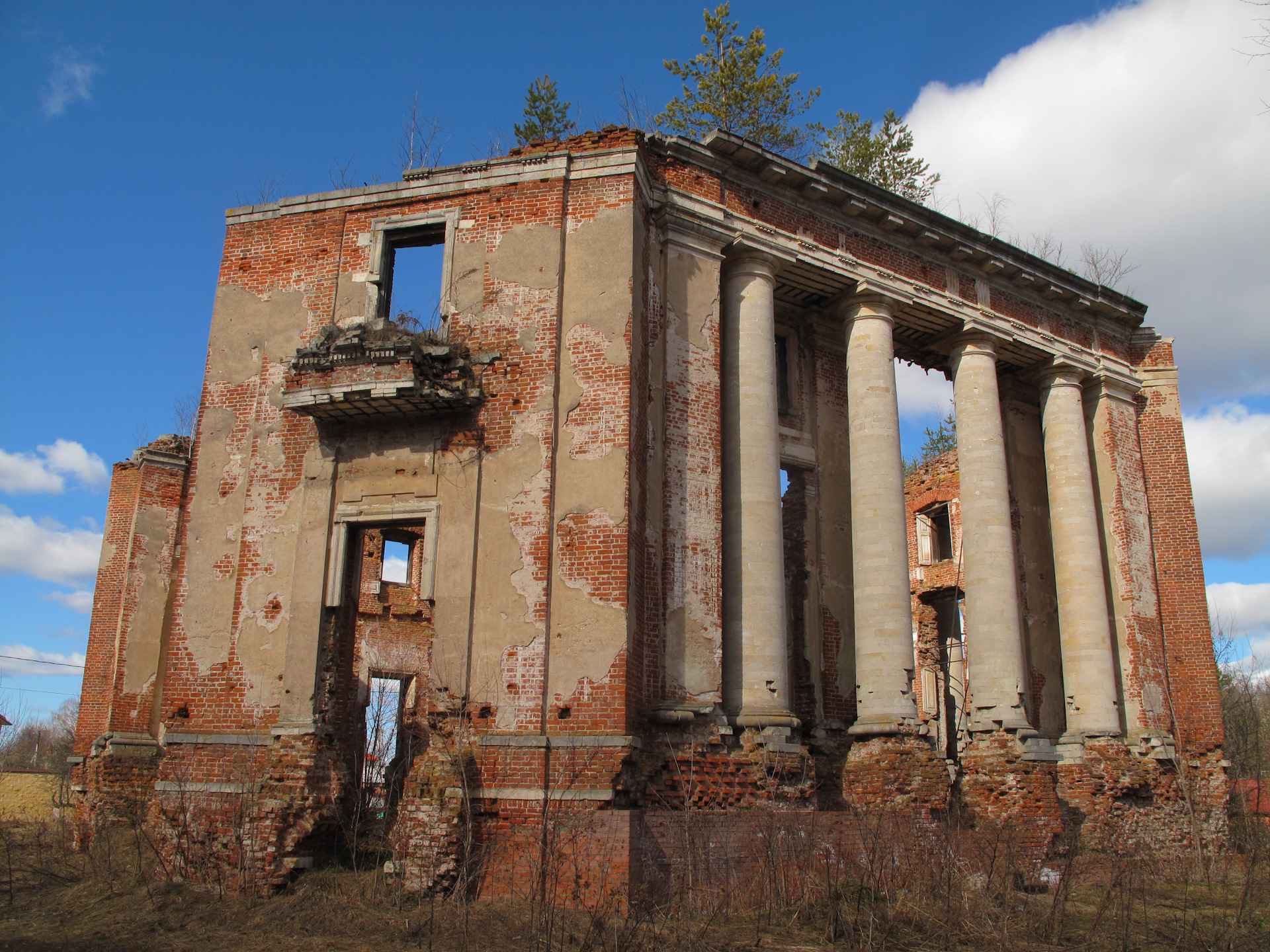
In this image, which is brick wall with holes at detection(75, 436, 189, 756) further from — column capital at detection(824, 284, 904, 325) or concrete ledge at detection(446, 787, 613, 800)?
column capital at detection(824, 284, 904, 325)

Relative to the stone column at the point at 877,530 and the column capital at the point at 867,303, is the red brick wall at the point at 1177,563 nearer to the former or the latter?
the stone column at the point at 877,530

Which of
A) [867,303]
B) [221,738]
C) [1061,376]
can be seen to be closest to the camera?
[221,738]

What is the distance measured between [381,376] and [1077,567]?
39.4ft

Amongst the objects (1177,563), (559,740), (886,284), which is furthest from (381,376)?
(1177,563)

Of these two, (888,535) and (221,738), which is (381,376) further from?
(888,535)

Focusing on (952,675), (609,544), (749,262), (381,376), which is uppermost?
(749,262)

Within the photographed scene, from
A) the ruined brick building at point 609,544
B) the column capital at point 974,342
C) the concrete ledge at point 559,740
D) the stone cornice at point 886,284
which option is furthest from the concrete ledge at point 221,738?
the column capital at point 974,342

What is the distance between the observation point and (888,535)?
1390 cm

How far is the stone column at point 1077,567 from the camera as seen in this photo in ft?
52.7

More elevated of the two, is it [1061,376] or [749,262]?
[749,262]

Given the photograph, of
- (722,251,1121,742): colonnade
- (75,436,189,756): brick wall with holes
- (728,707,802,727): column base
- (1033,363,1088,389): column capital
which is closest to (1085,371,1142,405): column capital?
(1033,363,1088,389): column capital

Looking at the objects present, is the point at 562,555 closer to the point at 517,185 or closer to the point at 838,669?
the point at 517,185

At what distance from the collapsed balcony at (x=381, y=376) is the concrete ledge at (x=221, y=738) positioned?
3787 mm

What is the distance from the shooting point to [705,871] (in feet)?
31.8
